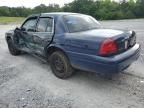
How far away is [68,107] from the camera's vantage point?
12.1 ft

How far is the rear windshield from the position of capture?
4.78 m

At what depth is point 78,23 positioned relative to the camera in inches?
195

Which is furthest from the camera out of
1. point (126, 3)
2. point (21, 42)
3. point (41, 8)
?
point (41, 8)

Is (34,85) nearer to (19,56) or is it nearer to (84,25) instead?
(84,25)

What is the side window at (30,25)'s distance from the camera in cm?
574

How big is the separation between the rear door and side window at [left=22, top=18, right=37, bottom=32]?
10.2 inches

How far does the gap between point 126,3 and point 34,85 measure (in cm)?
3601

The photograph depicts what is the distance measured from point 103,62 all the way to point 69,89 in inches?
42.4

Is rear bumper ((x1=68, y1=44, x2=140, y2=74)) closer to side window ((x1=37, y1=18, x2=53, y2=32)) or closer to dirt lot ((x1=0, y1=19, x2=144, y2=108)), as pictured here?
dirt lot ((x1=0, y1=19, x2=144, y2=108))

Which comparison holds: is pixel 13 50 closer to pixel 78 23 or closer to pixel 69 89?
pixel 78 23

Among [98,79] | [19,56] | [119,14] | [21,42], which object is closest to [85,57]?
Result: [98,79]

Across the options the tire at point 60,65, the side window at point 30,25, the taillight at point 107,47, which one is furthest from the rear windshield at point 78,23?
the side window at point 30,25

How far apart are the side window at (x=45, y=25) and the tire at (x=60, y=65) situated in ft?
2.28

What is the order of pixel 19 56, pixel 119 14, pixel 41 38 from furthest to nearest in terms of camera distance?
pixel 119 14
pixel 19 56
pixel 41 38
